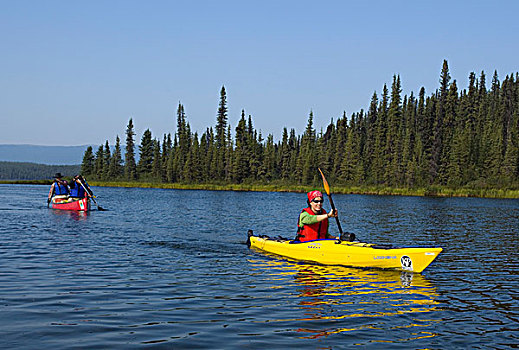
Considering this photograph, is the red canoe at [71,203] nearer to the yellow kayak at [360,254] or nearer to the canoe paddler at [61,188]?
the canoe paddler at [61,188]

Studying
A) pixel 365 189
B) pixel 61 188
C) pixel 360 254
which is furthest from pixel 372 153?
pixel 360 254

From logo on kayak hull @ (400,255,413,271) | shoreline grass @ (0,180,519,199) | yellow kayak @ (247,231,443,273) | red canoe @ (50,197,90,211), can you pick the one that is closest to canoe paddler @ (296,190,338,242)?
yellow kayak @ (247,231,443,273)

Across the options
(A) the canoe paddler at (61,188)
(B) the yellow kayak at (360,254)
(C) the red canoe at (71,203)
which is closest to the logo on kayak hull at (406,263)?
(B) the yellow kayak at (360,254)

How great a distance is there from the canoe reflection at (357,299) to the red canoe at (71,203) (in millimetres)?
25337

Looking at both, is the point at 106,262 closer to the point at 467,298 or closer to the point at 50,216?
the point at 467,298

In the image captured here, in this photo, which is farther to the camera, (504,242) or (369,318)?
(504,242)

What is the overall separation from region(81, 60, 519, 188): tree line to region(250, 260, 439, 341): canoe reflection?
270 feet

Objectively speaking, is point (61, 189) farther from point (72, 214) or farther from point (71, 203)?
point (72, 214)

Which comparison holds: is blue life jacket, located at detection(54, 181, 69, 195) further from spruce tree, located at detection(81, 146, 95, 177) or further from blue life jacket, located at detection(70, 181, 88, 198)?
spruce tree, located at detection(81, 146, 95, 177)

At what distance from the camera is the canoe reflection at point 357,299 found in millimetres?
10336

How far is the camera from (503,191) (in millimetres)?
75250

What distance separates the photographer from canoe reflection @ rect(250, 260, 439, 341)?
10.3 meters

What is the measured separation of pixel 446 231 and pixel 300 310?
21556 millimetres

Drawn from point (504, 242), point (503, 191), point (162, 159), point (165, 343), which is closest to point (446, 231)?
point (504, 242)
